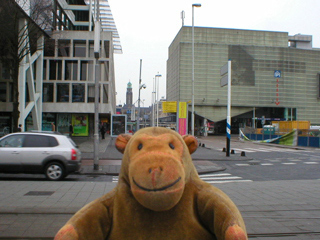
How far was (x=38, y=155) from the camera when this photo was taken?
31.0 feet

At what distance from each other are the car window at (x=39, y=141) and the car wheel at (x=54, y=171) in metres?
0.67

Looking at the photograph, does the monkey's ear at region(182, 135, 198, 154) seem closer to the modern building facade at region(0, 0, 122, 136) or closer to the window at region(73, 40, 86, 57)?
the modern building facade at region(0, 0, 122, 136)

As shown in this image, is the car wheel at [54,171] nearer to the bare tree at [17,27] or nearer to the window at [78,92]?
the bare tree at [17,27]

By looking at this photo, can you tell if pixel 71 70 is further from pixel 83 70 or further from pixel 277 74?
pixel 277 74

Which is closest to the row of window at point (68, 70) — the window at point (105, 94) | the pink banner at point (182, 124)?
the window at point (105, 94)

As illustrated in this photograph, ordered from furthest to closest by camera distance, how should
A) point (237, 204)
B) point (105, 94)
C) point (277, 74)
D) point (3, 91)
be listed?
point (277, 74) < point (105, 94) < point (3, 91) < point (237, 204)

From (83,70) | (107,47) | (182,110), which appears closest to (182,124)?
(182,110)

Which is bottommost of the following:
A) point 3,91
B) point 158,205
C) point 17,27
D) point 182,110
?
point 158,205

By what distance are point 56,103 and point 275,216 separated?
32.3 m

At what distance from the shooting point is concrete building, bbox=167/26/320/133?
6366 cm

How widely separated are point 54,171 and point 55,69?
27.6 meters

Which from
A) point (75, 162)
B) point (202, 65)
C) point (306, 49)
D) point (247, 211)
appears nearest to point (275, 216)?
point (247, 211)

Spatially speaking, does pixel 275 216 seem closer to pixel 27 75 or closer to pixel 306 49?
pixel 27 75

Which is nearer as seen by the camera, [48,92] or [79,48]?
[48,92]
